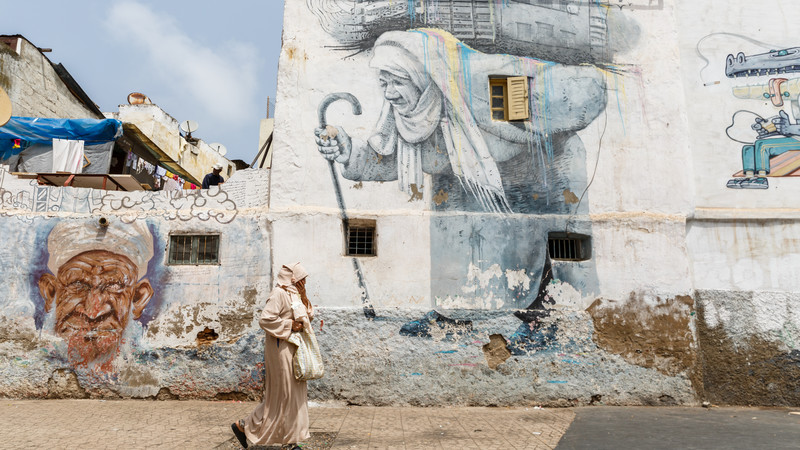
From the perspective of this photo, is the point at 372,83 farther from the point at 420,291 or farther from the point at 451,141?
the point at 420,291

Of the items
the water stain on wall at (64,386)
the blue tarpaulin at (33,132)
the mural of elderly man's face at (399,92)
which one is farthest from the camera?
the blue tarpaulin at (33,132)

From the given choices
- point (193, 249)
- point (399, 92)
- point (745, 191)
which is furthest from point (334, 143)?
point (745, 191)

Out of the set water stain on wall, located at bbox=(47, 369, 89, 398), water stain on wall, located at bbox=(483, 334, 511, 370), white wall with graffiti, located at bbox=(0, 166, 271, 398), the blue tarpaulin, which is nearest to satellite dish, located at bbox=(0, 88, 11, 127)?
white wall with graffiti, located at bbox=(0, 166, 271, 398)

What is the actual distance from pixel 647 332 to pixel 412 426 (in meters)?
4.03

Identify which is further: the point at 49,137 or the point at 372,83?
the point at 49,137

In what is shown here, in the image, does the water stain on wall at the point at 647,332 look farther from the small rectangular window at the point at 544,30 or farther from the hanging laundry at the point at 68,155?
the hanging laundry at the point at 68,155

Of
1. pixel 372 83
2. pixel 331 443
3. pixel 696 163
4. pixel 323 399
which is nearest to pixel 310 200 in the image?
pixel 372 83

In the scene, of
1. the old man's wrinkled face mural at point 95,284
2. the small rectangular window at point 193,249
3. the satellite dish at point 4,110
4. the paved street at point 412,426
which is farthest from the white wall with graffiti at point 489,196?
the satellite dish at point 4,110

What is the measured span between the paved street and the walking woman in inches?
13.5

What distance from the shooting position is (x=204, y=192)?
27.0 ft

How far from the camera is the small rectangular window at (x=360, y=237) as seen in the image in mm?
8148

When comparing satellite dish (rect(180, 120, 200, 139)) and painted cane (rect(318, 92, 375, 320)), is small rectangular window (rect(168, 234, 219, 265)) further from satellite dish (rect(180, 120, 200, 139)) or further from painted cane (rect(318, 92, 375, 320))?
satellite dish (rect(180, 120, 200, 139))

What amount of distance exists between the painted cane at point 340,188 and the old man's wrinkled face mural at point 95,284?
2940 mm

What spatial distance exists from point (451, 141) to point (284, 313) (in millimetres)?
4382
